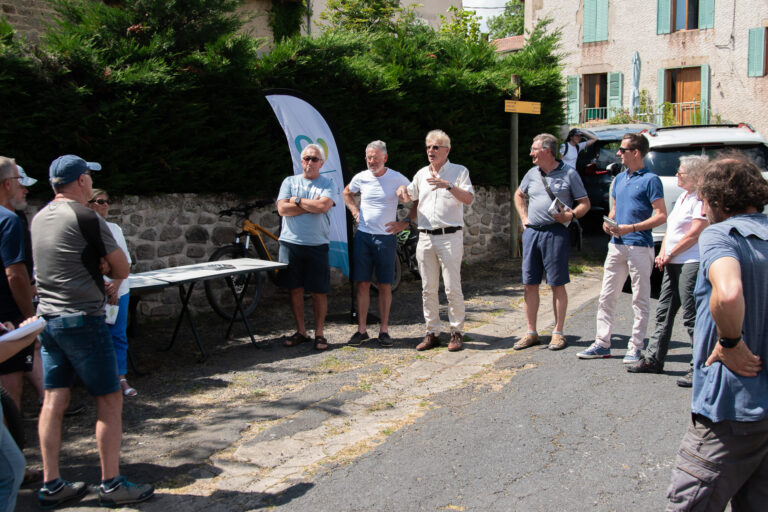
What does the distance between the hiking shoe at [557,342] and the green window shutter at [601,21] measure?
25.2 metres

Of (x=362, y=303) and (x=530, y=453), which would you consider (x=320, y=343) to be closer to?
(x=362, y=303)

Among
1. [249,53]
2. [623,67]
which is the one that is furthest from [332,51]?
[623,67]

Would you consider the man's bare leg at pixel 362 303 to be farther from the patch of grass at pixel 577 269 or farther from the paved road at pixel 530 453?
the patch of grass at pixel 577 269

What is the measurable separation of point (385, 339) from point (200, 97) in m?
3.46

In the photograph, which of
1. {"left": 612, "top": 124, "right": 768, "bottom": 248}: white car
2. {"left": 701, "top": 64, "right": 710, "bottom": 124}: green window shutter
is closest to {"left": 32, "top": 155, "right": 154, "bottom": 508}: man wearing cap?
{"left": 612, "top": 124, "right": 768, "bottom": 248}: white car

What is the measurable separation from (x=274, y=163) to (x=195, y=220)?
1225mm

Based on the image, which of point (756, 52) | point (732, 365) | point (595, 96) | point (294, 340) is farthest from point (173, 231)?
point (595, 96)

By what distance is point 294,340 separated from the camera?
688 cm

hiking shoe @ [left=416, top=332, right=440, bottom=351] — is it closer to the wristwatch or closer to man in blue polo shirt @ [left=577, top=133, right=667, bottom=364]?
man in blue polo shirt @ [left=577, top=133, right=667, bottom=364]

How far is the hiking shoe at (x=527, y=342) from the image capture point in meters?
6.51

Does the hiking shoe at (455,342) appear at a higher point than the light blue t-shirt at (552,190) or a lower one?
lower

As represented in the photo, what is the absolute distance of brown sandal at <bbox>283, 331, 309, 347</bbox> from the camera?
6.84 metres

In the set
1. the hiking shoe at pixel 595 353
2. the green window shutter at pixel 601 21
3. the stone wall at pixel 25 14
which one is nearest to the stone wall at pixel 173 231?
the hiking shoe at pixel 595 353

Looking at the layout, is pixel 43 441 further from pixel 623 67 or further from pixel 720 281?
pixel 623 67
